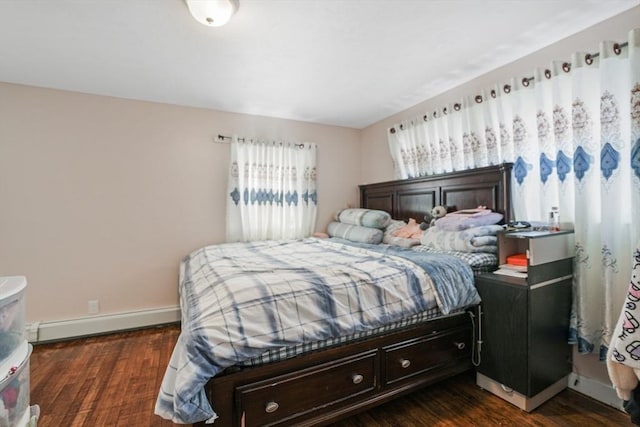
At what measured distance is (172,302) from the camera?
10.2 feet

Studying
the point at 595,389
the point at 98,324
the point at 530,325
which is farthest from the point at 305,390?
the point at 98,324

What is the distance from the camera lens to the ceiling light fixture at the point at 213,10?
1.52 m

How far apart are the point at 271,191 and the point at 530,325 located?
267 centimetres

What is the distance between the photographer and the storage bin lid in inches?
51.0

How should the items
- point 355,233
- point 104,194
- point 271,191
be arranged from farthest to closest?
point 271,191 → point 355,233 → point 104,194

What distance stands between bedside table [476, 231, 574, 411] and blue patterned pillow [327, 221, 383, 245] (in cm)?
116

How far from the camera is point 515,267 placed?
1.86 meters

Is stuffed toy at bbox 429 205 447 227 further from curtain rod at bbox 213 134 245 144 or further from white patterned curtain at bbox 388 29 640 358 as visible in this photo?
curtain rod at bbox 213 134 245 144

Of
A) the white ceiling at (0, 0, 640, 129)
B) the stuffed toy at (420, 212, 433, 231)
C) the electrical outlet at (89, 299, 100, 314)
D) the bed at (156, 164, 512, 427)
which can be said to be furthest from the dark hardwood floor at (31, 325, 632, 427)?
the white ceiling at (0, 0, 640, 129)

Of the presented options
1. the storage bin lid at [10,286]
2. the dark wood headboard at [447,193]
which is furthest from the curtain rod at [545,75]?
the storage bin lid at [10,286]

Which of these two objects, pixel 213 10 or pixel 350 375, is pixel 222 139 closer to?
pixel 213 10

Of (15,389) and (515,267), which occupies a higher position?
(515,267)

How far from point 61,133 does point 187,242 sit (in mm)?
1519

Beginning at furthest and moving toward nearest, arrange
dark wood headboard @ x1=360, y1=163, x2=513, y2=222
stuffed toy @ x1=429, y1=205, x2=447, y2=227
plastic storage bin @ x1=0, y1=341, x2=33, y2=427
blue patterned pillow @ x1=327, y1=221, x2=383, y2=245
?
blue patterned pillow @ x1=327, y1=221, x2=383, y2=245 → stuffed toy @ x1=429, y1=205, x2=447, y2=227 → dark wood headboard @ x1=360, y1=163, x2=513, y2=222 → plastic storage bin @ x1=0, y1=341, x2=33, y2=427
